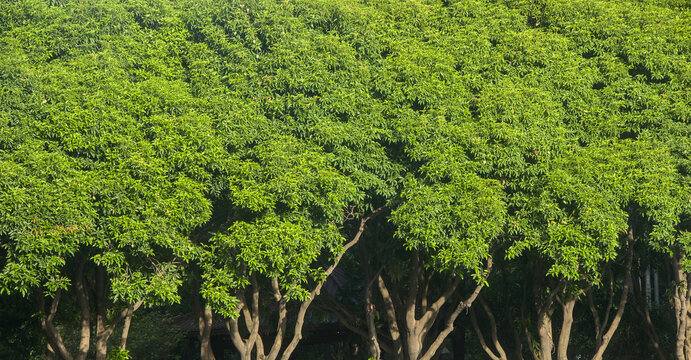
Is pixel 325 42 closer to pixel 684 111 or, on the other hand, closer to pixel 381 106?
pixel 381 106

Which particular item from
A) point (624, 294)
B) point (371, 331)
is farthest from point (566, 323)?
point (371, 331)

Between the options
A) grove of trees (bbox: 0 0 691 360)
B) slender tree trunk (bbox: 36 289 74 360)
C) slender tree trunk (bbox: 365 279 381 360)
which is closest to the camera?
grove of trees (bbox: 0 0 691 360)

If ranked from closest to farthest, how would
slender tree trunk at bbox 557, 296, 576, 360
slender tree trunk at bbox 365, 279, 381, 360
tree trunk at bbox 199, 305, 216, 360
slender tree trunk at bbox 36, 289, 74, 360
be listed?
slender tree trunk at bbox 36, 289, 74, 360 → tree trunk at bbox 199, 305, 216, 360 → slender tree trunk at bbox 365, 279, 381, 360 → slender tree trunk at bbox 557, 296, 576, 360

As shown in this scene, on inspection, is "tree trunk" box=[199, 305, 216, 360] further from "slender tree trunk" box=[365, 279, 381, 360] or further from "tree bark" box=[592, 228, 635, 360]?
"tree bark" box=[592, 228, 635, 360]

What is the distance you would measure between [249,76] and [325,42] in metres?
2.16

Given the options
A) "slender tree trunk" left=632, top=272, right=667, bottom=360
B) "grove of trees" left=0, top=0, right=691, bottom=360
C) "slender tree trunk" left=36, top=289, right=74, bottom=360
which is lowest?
"slender tree trunk" left=632, top=272, right=667, bottom=360

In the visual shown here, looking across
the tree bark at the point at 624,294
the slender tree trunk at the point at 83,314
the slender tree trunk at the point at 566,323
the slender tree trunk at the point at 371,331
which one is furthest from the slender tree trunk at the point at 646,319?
the slender tree trunk at the point at 83,314

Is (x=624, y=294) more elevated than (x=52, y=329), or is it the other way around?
(x=624, y=294)

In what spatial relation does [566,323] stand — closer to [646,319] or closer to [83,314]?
[646,319]

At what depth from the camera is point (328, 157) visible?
55.2 ft

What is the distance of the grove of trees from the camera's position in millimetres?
15266

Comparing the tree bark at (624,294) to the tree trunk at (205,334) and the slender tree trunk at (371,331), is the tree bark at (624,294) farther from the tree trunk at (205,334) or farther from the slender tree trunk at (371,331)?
the tree trunk at (205,334)

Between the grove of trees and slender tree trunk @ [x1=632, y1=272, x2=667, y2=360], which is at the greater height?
the grove of trees

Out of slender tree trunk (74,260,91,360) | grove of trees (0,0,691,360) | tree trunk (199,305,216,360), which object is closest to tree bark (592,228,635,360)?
grove of trees (0,0,691,360)
